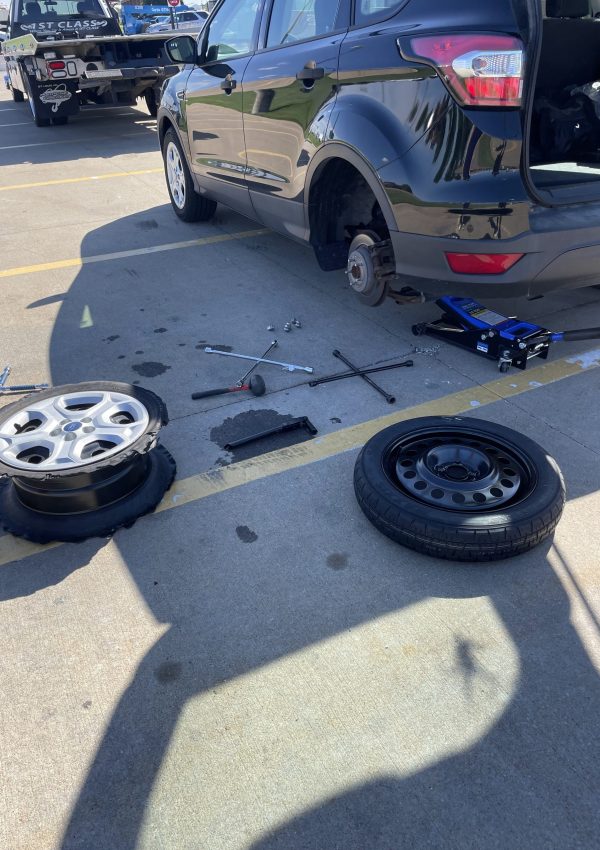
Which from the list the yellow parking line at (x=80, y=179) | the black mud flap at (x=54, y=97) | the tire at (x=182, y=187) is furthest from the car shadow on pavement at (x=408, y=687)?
the black mud flap at (x=54, y=97)

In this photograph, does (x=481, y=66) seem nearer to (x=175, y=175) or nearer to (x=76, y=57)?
(x=175, y=175)

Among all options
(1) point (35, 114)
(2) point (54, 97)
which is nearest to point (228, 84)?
(2) point (54, 97)

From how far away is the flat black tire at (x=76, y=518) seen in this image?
255cm

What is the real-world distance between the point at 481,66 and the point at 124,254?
152 inches

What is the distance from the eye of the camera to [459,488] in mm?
2574

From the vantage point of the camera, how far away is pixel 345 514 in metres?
2.69

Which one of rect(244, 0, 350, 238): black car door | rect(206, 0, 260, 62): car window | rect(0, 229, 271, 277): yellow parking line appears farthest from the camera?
rect(0, 229, 271, 277): yellow parking line

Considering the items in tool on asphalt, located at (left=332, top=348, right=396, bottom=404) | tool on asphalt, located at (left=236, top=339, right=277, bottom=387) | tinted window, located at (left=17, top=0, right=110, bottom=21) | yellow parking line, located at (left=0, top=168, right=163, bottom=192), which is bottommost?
tool on asphalt, located at (left=332, top=348, right=396, bottom=404)

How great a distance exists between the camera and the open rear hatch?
405cm

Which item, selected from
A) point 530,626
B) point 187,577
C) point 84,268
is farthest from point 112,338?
point 530,626

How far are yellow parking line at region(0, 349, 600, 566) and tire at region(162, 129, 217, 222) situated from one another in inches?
153

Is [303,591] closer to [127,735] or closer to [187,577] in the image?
[187,577]

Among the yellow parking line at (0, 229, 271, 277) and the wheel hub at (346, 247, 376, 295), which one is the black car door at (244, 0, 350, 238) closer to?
the wheel hub at (346, 247, 376, 295)

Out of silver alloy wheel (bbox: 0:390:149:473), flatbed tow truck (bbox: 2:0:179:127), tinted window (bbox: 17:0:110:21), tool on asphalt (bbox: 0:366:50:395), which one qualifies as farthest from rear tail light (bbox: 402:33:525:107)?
tinted window (bbox: 17:0:110:21)
